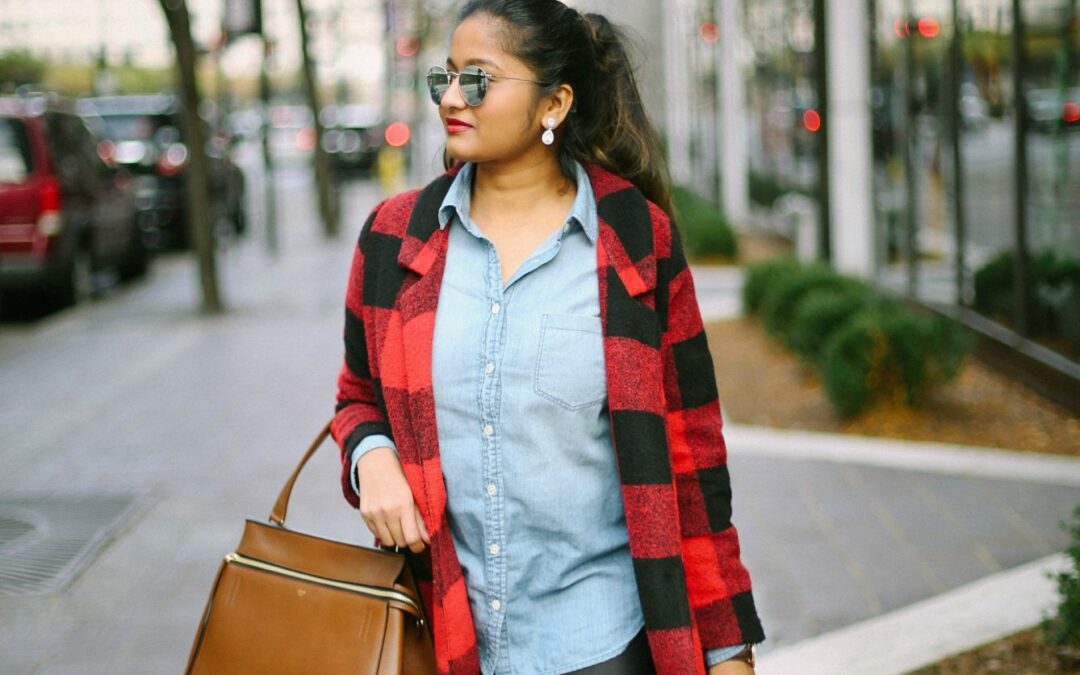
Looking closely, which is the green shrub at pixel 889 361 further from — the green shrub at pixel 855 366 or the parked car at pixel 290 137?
the parked car at pixel 290 137

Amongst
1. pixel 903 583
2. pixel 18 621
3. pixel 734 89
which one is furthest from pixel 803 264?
pixel 734 89

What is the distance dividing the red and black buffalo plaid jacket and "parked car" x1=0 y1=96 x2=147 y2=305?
1127cm

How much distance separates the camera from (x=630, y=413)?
216 cm

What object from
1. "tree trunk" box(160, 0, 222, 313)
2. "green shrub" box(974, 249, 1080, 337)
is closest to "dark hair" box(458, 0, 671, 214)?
"green shrub" box(974, 249, 1080, 337)

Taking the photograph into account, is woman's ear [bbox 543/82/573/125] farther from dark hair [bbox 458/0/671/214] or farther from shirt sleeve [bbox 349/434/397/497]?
shirt sleeve [bbox 349/434/397/497]

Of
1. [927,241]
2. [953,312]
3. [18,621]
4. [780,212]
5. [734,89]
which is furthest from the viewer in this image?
[734,89]

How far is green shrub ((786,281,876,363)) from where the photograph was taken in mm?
8953

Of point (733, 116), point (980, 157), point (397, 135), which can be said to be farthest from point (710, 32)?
point (397, 135)

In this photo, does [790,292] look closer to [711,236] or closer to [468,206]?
[711,236]

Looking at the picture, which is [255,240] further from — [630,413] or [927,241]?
[630,413]

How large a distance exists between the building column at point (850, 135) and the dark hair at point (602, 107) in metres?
10.5

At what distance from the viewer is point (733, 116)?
2152 centimetres

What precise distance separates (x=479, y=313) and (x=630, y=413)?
27 centimetres

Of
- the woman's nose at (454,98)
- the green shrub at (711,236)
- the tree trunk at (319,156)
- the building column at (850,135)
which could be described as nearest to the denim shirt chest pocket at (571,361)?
the woman's nose at (454,98)
